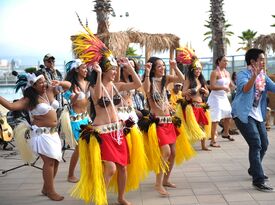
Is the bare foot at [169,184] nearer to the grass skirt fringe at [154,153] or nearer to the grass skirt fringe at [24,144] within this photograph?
the grass skirt fringe at [154,153]

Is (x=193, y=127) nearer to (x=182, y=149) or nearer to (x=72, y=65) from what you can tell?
(x=182, y=149)

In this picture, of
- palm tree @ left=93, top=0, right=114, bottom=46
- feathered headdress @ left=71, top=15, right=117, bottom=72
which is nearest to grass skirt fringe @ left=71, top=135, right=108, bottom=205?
feathered headdress @ left=71, top=15, right=117, bottom=72

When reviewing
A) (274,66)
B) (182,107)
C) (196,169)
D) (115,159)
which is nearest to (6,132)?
(182,107)

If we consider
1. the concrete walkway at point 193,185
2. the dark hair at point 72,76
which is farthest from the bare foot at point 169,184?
the dark hair at point 72,76

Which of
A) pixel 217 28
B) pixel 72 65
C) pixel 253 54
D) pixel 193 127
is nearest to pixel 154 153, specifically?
pixel 253 54

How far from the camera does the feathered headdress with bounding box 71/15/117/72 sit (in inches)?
159

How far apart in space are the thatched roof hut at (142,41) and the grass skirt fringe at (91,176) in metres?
7.77

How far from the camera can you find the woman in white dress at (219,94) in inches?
305

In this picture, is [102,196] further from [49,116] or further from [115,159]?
[49,116]

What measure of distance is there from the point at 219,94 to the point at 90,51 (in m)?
4.56

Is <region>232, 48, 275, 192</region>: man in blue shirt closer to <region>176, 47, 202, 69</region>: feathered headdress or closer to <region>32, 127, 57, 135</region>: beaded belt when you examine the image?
<region>176, 47, 202, 69</region>: feathered headdress

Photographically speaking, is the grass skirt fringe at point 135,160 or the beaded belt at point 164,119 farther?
the beaded belt at point 164,119

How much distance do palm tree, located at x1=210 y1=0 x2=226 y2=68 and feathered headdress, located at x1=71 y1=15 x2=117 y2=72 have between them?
9.45 m

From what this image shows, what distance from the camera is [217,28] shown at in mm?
13031
